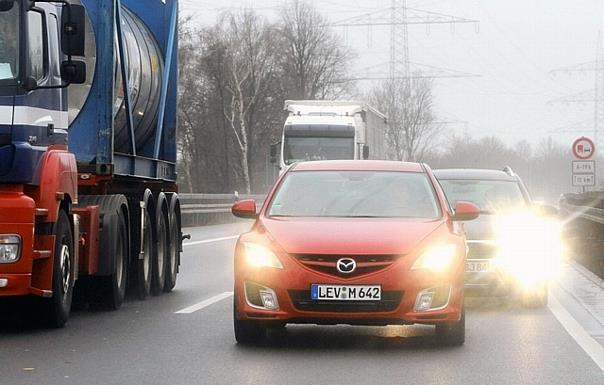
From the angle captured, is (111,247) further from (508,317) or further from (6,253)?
(508,317)

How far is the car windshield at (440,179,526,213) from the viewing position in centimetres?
1530

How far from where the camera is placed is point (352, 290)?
32.8 ft

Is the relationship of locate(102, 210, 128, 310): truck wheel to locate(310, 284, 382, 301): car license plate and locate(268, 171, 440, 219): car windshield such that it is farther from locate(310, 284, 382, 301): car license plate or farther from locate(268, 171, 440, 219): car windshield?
locate(310, 284, 382, 301): car license plate

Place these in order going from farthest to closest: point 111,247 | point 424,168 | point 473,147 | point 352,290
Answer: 1. point 473,147
2. point 111,247
3. point 424,168
4. point 352,290

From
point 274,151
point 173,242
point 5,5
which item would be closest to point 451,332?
point 5,5

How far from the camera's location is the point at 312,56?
101750 millimetres

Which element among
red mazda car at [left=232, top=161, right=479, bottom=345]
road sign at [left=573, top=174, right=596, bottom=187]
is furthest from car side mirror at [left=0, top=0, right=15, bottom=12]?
road sign at [left=573, top=174, right=596, bottom=187]

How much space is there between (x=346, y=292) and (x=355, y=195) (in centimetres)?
155

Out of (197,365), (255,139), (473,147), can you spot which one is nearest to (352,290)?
(197,365)

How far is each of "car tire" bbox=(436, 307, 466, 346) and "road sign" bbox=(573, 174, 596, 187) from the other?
85.2 ft

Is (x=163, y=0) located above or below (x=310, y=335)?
above

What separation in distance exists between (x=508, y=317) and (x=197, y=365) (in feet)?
15.5

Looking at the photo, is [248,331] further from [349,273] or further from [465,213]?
[465,213]

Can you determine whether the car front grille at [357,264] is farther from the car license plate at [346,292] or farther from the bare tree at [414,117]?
the bare tree at [414,117]
